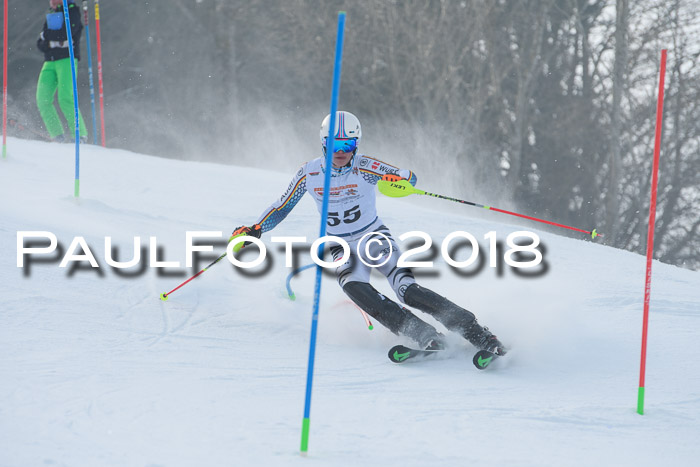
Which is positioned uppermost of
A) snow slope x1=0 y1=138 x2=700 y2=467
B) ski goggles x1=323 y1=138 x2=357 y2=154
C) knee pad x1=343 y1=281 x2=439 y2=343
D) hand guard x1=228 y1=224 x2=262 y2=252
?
ski goggles x1=323 y1=138 x2=357 y2=154

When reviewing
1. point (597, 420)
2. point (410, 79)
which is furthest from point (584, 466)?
point (410, 79)

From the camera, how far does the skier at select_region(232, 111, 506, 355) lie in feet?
16.0

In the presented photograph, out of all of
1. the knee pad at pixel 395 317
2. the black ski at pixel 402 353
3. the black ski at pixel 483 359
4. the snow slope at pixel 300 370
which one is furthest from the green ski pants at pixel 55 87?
the black ski at pixel 483 359

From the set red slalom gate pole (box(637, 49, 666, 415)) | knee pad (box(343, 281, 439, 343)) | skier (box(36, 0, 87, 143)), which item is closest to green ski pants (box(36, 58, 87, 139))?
skier (box(36, 0, 87, 143))

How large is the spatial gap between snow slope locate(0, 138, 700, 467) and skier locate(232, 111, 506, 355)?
0.24m

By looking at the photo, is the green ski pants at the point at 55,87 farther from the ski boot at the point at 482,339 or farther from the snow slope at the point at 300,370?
the ski boot at the point at 482,339

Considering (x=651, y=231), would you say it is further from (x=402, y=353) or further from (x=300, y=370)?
(x=300, y=370)

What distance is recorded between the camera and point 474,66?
74.2 ft

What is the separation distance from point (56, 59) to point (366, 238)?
282 inches

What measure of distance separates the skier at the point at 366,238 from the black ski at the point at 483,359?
83 millimetres

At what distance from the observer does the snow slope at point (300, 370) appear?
3.45 meters

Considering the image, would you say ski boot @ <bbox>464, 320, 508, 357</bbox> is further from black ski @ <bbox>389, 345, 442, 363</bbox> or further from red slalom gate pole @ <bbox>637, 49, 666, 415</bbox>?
red slalom gate pole @ <bbox>637, 49, 666, 415</bbox>

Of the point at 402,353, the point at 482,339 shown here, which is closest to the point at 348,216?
the point at 402,353

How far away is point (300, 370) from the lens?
4.55m
